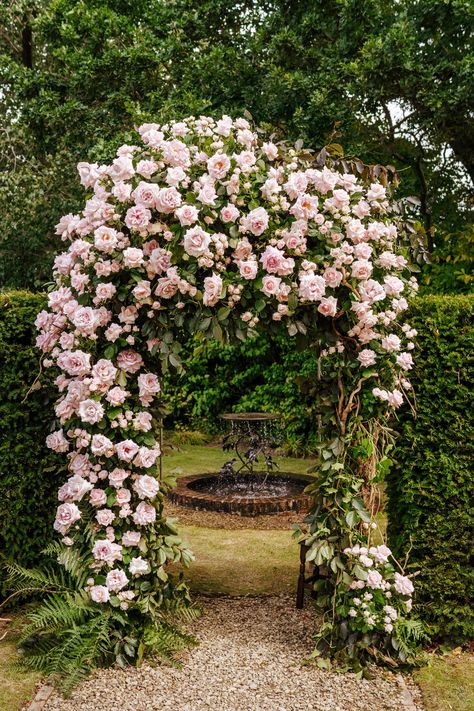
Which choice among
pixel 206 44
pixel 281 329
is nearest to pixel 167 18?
pixel 206 44

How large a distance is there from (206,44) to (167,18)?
83cm

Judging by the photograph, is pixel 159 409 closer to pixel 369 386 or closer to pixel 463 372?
pixel 369 386

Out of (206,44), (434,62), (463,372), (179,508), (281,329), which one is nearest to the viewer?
(281,329)

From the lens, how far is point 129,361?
4234mm

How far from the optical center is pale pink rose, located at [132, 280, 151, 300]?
401 cm

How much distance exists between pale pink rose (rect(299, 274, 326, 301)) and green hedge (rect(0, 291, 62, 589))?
2082 mm

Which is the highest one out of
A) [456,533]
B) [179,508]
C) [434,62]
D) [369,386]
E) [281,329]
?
[434,62]

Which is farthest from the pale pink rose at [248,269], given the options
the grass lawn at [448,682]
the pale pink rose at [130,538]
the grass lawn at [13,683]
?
the grass lawn at [13,683]

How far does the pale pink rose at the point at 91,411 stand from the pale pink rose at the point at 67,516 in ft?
1.87

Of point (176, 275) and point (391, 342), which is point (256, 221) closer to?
point (176, 275)

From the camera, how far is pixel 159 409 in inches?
176

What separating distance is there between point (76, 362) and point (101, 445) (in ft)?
1.69

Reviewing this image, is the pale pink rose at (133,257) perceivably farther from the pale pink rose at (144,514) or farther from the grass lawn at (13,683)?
the grass lawn at (13,683)

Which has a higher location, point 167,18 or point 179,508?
point 167,18
